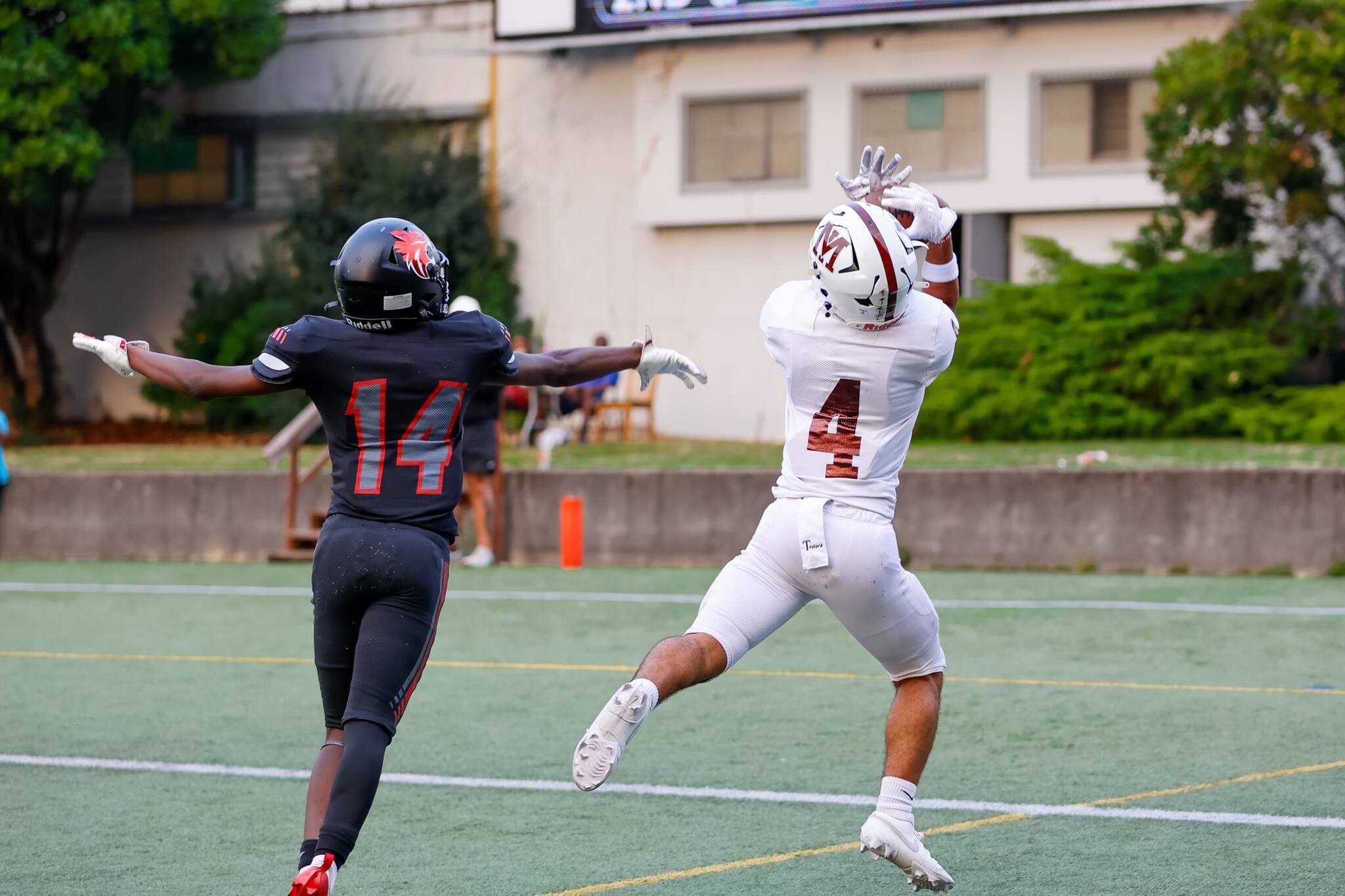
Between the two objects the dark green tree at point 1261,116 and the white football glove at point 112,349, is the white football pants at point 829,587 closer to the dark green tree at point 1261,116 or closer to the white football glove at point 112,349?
the white football glove at point 112,349

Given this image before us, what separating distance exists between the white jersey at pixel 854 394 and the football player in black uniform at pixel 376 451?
987 mm

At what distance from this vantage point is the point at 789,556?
19.4ft

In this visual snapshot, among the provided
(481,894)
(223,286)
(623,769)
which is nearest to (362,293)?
(481,894)

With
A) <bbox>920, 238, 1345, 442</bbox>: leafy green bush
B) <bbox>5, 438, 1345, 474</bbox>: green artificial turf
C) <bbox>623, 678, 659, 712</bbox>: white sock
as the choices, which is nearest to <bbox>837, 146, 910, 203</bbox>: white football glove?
<bbox>623, 678, 659, 712</bbox>: white sock

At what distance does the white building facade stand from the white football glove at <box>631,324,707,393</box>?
19.5 m

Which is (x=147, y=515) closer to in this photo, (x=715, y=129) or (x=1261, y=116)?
(x=715, y=129)

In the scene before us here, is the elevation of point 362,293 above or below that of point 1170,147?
below

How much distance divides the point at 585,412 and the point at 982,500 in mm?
9596

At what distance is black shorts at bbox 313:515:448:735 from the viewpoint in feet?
18.0

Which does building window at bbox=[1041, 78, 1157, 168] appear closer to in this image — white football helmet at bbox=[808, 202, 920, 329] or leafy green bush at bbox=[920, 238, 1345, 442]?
leafy green bush at bbox=[920, 238, 1345, 442]

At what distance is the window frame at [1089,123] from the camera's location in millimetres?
25125

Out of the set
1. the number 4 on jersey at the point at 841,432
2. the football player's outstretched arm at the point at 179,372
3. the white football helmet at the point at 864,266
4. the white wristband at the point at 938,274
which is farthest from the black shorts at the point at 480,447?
the white football helmet at the point at 864,266

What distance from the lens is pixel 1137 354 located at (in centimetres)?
2269

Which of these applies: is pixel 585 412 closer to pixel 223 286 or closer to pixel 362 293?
pixel 223 286
